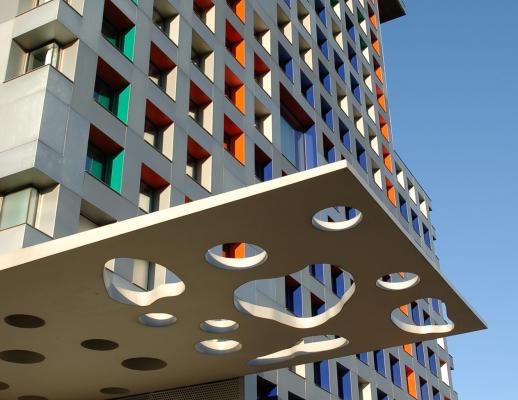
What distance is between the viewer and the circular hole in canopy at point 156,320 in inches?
691

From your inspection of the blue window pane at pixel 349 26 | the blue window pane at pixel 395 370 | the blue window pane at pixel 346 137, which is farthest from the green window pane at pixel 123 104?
the blue window pane at pixel 349 26

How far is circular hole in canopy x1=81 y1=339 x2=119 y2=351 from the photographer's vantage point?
18.6 metres

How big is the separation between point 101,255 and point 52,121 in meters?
6.49

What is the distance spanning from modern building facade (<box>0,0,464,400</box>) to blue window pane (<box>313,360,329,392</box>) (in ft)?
0.22

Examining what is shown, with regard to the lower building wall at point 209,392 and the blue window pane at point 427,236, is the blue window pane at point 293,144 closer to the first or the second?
the lower building wall at point 209,392

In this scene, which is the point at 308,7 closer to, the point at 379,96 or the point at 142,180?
the point at 379,96

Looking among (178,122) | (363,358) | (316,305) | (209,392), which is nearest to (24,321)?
(209,392)

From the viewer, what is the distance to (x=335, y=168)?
13.1 metres

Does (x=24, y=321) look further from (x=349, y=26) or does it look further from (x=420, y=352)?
(x=349, y=26)

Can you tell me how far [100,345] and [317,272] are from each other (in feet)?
50.8

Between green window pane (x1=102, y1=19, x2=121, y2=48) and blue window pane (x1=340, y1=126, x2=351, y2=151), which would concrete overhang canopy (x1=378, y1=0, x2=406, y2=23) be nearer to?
blue window pane (x1=340, y1=126, x2=351, y2=151)

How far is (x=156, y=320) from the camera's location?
17750mm

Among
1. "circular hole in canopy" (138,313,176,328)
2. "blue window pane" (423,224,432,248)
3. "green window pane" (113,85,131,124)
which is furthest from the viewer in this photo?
"blue window pane" (423,224,432,248)

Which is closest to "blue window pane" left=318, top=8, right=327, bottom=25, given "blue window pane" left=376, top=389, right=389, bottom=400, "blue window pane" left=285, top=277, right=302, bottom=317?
"blue window pane" left=285, top=277, right=302, bottom=317
